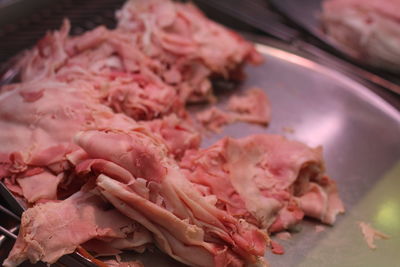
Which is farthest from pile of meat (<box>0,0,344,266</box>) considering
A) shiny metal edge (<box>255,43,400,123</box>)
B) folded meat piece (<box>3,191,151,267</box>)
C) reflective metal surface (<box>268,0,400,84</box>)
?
reflective metal surface (<box>268,0,400,84</box>)

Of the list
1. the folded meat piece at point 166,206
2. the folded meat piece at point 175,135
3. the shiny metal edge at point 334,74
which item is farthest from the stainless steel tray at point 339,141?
the folded meat piece at point 175,135

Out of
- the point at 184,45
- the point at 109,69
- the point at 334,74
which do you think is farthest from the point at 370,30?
the point at 109,69

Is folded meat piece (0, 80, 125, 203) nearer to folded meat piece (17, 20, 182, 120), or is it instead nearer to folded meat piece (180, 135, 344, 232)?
folded meat piece (17, 20, 182, 120)

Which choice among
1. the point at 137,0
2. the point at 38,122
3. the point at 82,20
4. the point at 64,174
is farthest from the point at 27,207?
the point at 82,20

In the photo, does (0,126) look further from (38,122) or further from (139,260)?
(139,260)

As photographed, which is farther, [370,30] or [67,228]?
[370,30]

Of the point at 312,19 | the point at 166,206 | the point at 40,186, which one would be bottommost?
the point at 40,186

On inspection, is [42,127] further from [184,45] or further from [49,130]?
[184,45]
